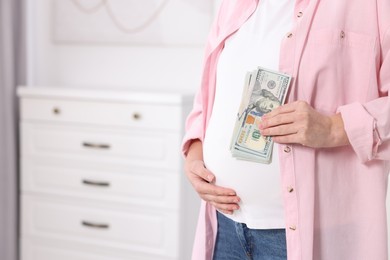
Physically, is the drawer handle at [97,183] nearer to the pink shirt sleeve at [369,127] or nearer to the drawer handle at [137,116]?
the drawer handle at [137,116]

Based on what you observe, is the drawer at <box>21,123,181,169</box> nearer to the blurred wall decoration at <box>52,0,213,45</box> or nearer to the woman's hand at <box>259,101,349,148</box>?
the blurred wall decoration at <box>52,0,213,45</box>

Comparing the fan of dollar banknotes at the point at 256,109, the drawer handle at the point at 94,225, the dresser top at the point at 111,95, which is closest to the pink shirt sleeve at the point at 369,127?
the fan of dollar banknotes at the point at 256,109

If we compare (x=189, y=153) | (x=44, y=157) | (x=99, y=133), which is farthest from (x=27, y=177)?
(x=189, y=153)

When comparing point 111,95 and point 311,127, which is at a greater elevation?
point 111,95

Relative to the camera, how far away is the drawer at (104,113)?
9.15 ft

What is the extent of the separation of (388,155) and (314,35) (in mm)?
298

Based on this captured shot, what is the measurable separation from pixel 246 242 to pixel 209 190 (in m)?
0.15

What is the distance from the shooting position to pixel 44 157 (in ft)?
10.2

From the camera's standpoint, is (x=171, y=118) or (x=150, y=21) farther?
(x=150, y=21)

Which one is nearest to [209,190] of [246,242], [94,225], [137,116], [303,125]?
[246,242]

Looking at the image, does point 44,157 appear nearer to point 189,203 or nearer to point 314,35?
point 189,203

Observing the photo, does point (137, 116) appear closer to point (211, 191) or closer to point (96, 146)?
point (96, 146)

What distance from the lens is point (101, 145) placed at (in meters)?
2.96

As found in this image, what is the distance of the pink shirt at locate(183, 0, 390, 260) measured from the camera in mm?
1281
